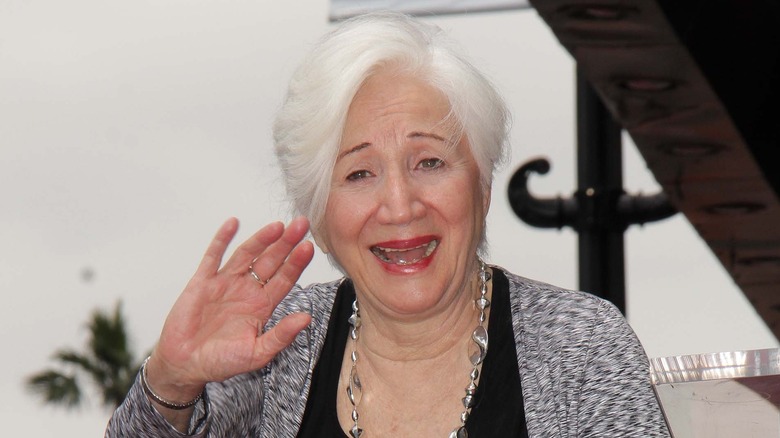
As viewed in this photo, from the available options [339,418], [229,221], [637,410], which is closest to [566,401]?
[637,410]

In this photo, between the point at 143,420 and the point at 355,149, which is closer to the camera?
the point at 143,420

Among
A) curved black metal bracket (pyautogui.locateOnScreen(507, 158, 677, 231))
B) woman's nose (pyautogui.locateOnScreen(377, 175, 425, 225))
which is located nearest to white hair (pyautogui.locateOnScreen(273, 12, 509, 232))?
woman's nose (pyautogui.locateOnScreen(377, 175, 425, 225))

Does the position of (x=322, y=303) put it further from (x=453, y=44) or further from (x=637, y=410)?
(x=637, y=410)

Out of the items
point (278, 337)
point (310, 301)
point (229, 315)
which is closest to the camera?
point (278, 337)

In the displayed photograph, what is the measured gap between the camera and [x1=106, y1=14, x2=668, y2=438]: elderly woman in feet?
7.95

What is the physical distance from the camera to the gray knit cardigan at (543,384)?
7.69ft

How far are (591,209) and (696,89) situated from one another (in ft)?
3.45

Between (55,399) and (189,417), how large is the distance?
2921cm

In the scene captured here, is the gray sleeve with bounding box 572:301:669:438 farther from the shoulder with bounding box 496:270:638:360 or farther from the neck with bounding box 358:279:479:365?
the neck with bounding box 358:279:479:365

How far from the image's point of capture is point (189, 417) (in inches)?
97.1

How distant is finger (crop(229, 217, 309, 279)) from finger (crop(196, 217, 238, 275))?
0.05m

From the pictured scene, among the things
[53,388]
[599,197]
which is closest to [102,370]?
[53,388]

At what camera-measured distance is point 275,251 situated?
245 centimetres

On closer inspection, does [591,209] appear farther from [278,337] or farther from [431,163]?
[278,337]
